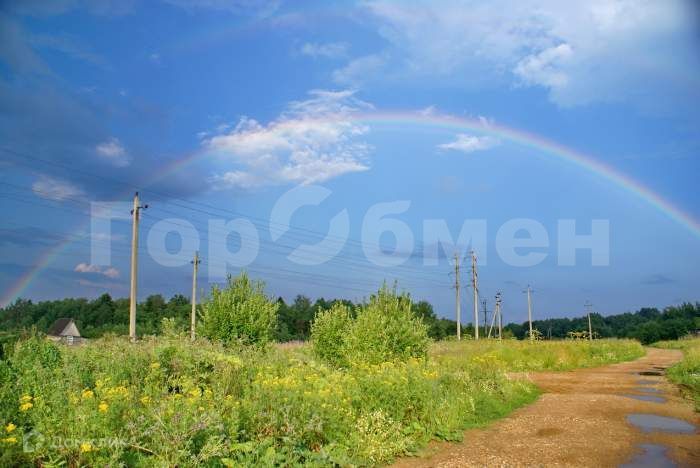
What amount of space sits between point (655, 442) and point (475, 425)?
130 inches

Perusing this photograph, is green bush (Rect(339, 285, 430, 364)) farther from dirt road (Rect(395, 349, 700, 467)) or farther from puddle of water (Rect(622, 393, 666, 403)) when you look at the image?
puddle of water (Rect(622, 393, 666, 403))

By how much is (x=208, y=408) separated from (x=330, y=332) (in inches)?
526

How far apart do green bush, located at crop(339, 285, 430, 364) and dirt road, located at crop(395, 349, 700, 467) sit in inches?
159

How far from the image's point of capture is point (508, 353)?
2828 cm

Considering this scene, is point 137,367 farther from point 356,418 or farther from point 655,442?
point 655,442

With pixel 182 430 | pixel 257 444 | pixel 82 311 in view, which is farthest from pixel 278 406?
pixel 82 311

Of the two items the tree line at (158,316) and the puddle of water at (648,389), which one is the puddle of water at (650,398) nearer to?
the puddle of water at (648,389)

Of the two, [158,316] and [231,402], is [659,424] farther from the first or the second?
[158,316]

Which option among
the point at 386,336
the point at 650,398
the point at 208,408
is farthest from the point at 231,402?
the point at 650,398

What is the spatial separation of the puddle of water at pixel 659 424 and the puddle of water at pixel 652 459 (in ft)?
5.68

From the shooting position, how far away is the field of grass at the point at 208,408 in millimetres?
5883

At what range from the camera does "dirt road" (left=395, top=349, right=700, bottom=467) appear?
8.52 metres

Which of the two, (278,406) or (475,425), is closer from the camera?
(278,406)

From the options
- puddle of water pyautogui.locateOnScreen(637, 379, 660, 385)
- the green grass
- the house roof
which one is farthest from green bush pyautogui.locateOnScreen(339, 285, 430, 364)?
the house roof
